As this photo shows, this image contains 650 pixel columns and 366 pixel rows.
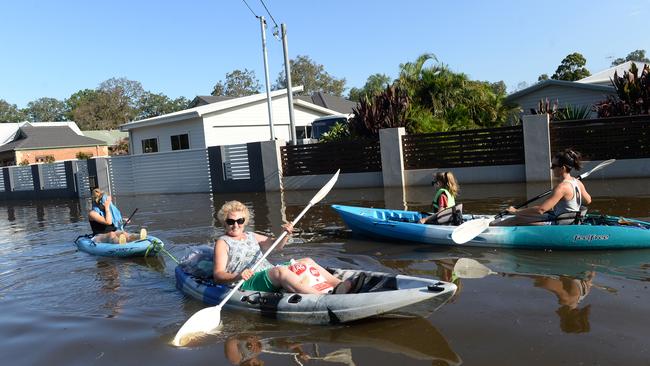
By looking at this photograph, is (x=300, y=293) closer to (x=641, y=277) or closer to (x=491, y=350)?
(x=491, y=350)

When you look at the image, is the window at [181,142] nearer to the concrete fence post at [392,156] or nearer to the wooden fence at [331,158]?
the wooden fence at [331,158]

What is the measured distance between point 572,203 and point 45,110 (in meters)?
94.6

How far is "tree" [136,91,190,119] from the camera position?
73188mm

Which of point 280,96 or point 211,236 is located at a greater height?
point 280,96

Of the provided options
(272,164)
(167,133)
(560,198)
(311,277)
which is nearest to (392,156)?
(272,164)

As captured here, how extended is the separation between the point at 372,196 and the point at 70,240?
7.19 m

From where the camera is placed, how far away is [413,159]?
53.5 feet

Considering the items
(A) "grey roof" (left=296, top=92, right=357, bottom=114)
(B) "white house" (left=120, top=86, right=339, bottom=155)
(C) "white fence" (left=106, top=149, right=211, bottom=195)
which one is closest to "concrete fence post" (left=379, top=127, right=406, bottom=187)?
(C) "white fence" (left=106, top=149, right=211, bottom=195)

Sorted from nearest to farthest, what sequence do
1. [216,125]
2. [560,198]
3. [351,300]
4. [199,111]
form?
1. [351,300]
2. [560,198]
3. [199,111]
4. [216,125]

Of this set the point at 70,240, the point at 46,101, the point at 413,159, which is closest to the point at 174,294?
the point at 70,240

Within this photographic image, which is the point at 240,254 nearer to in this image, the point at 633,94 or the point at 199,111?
the point at 633,94

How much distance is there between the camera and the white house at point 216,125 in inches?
974

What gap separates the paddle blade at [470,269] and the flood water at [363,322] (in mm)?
106

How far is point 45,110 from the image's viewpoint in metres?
88.9
